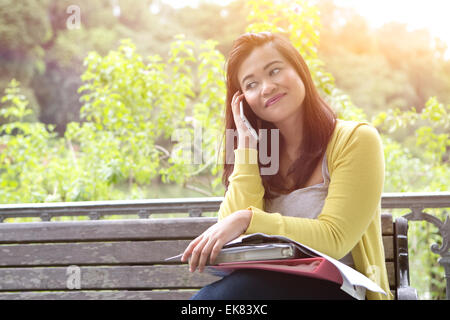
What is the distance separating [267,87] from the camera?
1.30m

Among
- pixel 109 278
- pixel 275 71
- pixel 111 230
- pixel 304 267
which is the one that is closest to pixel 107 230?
pixel 111 230

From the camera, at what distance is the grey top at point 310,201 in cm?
121

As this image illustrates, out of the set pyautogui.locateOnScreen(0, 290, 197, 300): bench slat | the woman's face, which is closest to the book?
the woman's face

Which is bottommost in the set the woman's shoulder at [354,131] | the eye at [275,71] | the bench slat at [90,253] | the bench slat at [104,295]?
the bench slat at [104,295]

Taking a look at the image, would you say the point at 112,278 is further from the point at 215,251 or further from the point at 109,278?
the point at 215,251

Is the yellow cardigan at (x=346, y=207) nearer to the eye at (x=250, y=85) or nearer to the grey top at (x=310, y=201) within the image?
the grey top at (x=310, y=201)

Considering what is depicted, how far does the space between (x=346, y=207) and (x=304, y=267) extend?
10.5 inches

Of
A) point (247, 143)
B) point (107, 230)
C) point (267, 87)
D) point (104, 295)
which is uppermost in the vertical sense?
point (267, 87)

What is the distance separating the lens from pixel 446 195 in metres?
1.71

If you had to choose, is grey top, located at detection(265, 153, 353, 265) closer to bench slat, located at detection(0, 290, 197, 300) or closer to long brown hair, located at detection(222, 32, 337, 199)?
long brown hair, located at detection(222, 32, 337, 199)

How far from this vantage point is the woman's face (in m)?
1.31

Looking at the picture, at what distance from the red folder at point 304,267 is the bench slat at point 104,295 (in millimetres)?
657

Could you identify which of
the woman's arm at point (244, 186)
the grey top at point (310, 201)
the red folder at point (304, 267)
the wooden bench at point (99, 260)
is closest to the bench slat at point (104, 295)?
the wooden bench at point (99, 260)
